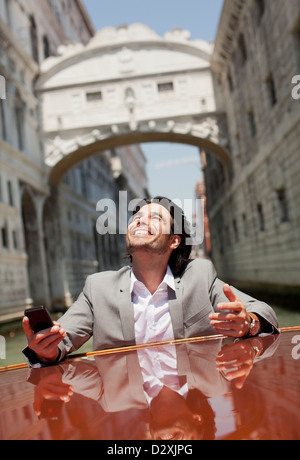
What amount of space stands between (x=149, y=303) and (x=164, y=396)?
3.24ft

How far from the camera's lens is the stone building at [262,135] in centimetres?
817

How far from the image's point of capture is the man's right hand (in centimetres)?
145

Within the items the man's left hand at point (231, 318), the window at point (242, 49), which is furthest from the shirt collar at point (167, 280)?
the window at point (242, 49)

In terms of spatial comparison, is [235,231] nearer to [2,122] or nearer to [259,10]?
[259,10]

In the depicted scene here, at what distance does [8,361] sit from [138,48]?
10.1 meters

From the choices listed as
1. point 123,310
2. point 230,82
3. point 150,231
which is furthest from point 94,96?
point 123,310

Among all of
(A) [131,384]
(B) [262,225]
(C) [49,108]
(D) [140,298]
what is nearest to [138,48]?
(C) [49,108]

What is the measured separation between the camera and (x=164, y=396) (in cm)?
89

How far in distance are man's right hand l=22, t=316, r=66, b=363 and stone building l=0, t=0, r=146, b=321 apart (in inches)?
341

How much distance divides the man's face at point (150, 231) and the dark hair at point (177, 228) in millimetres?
70

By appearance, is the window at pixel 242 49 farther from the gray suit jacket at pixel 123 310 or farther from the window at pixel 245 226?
the gray suit jacket at pixel 123 310

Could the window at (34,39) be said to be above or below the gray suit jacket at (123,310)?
above

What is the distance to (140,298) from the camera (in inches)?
74.9
